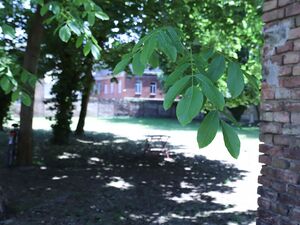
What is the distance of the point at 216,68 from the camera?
1840 millimetres

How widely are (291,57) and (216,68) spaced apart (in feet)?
6.31

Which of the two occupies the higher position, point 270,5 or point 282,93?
point 270,5

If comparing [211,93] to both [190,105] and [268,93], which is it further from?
[268,93]

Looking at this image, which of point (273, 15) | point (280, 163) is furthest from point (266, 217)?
point (273, 15)

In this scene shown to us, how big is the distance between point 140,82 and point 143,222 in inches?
1957

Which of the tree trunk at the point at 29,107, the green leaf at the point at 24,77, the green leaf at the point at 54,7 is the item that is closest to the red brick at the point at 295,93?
the green leaf at the point at 54,7

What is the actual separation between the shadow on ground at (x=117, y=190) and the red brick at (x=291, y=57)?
3485 mm

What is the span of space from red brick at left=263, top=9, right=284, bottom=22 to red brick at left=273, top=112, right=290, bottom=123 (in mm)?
855

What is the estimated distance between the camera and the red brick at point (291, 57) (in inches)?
136

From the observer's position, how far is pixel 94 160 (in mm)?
12633

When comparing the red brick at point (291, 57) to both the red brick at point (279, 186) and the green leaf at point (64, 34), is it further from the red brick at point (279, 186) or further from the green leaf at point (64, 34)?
the green leaf at point (64, 34)

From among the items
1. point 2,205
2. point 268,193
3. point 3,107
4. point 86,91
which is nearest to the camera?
point 268,193

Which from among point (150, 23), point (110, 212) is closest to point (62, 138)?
point (150, 23)

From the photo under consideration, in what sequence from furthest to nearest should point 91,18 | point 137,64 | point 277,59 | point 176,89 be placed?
point 91,18 < point 277,59 < point 137,64 < point 176,89
